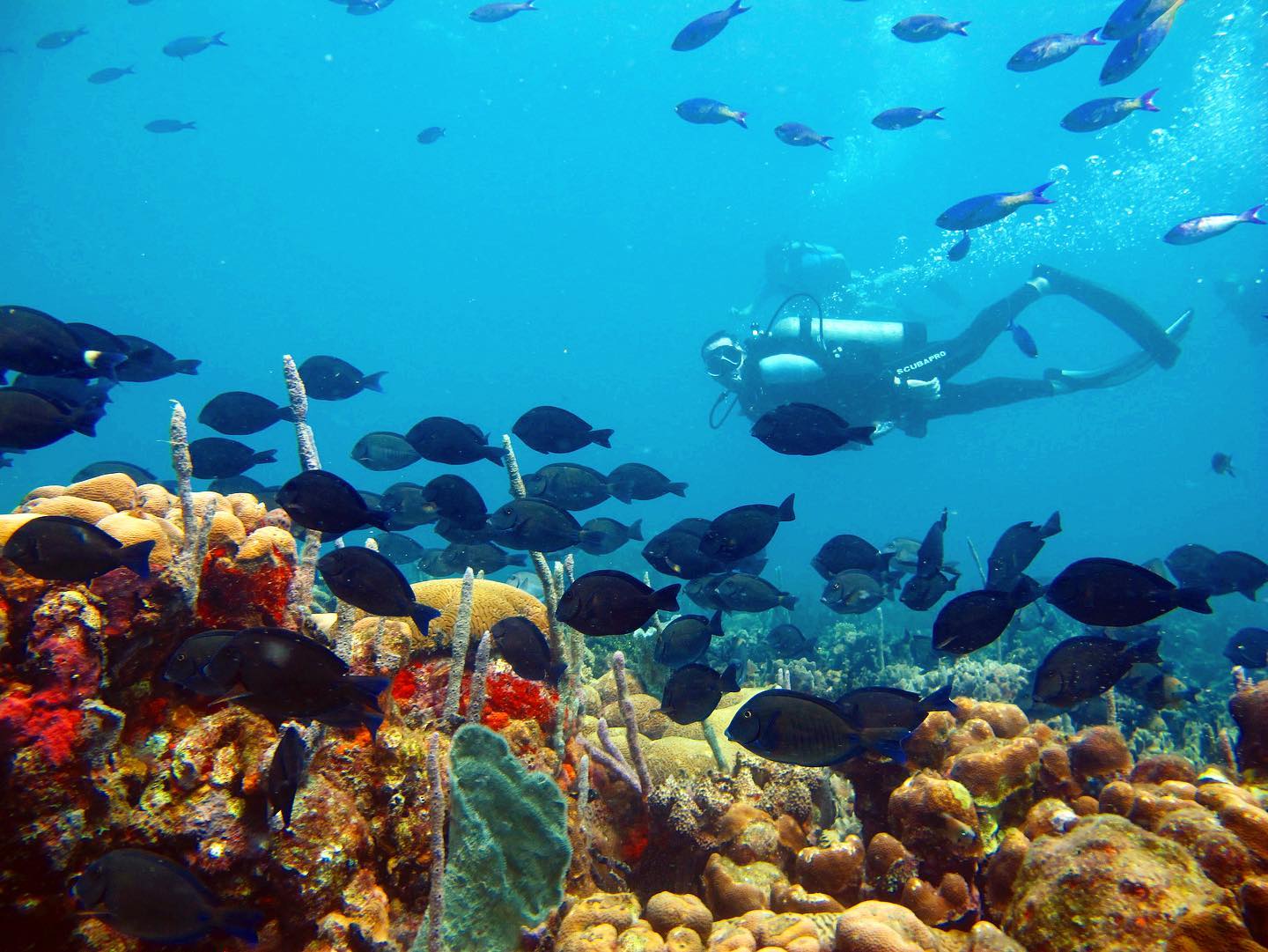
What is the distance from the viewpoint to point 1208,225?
9.83 metres

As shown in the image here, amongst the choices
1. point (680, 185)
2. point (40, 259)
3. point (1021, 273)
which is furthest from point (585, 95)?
point (40, 259)

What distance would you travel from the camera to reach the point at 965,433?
137000mm

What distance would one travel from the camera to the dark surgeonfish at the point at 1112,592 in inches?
116

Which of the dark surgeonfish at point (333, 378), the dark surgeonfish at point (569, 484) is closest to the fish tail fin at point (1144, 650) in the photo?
the dark surgeonfish at point (569, 484)

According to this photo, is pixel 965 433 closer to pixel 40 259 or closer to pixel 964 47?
pixel 964 47

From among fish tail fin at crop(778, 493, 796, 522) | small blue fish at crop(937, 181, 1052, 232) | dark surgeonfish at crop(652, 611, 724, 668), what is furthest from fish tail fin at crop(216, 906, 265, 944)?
small blue fish at crop(937, 181, 1052, 232)

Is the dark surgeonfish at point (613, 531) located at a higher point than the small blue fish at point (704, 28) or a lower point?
lower

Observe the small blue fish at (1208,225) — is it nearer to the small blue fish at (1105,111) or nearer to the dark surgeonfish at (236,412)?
the small blue fish at (1105,111)

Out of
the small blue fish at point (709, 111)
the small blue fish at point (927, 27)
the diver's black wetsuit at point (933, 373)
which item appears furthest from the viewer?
the diver's black wetsuit at point (933, 373)

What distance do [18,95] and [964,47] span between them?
88837 millimetres

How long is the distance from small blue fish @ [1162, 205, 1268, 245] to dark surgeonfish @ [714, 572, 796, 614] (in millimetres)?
10087

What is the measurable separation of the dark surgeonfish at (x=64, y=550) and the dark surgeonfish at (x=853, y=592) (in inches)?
206

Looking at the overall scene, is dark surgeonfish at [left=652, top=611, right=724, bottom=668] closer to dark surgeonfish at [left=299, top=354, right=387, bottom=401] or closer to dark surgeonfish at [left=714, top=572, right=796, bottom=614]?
dark surgeonfish at [left=714, top=572, right=796, bottom=614]

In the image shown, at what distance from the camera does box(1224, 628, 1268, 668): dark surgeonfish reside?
19.7 ft
